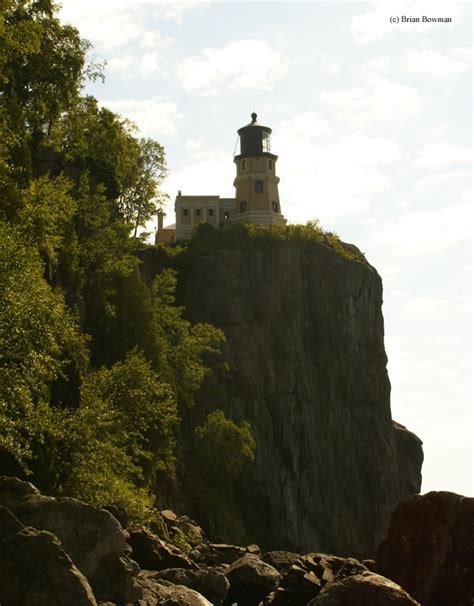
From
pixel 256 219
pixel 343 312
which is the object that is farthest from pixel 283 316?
pixel 256 219

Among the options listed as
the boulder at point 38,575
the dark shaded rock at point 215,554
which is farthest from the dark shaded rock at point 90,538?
the dark shaded rock at point 215,554

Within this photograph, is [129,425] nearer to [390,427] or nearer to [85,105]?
[85,105]

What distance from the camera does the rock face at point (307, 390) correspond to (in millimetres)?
70625

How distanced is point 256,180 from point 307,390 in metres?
38.5

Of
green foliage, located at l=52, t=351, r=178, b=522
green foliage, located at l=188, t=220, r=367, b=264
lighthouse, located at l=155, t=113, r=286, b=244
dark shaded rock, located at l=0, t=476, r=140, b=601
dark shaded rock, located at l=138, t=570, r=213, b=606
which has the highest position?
lighthouse, located at l=155, t=113, r=286, b=244

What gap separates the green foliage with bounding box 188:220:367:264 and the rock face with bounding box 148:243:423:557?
90 centimetres

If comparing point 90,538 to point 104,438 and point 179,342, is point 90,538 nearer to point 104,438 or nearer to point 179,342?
point 104,438

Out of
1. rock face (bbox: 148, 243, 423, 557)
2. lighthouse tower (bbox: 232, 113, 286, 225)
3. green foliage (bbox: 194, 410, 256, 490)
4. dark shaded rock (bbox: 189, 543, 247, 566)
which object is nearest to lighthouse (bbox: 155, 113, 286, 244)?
lighthouse tower (bbox: 232, 113, 286, 225)

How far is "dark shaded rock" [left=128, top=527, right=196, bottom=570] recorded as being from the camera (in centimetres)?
2308

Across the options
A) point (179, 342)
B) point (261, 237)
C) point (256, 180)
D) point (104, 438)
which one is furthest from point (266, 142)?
point (104, 438)

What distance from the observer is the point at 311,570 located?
2231 cm

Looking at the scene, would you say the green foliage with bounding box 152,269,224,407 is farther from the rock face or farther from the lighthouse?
the lighthouse

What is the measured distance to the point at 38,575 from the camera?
15.8m

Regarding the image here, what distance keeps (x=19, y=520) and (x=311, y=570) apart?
8.10 m
